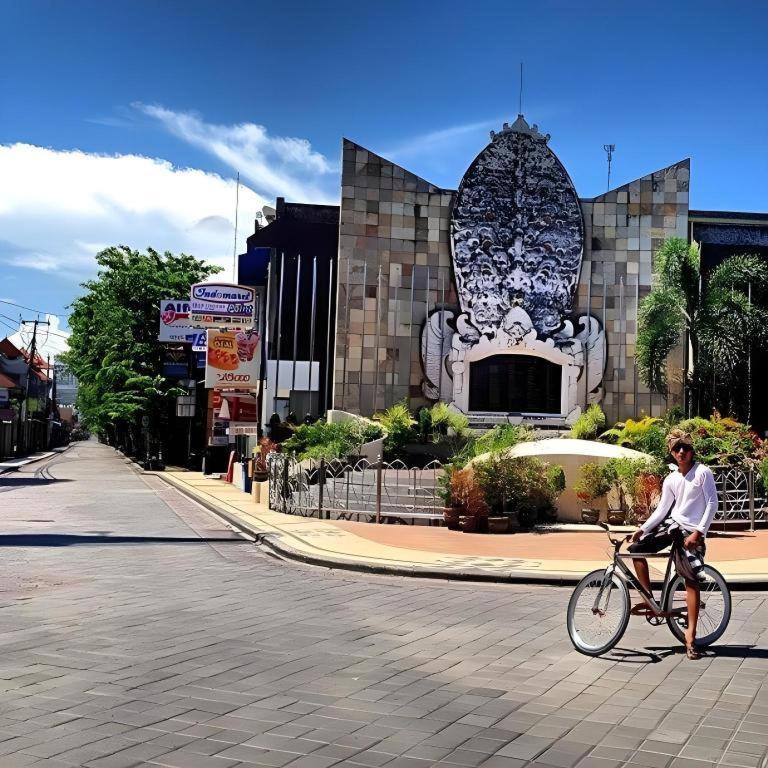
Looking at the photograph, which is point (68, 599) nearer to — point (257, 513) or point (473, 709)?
point (473, 709)

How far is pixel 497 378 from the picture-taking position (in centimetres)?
3519

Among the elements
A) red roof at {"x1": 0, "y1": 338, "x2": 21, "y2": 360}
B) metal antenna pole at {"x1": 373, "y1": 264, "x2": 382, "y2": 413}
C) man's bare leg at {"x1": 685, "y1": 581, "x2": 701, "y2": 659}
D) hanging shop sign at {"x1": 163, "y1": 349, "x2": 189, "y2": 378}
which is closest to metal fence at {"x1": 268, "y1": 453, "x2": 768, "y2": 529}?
man's bare leg at {"x1": 685, "y1": 581, "x2": 701, "y2": 659}

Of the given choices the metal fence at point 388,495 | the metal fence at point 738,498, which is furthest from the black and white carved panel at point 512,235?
the metal fence at point 738,498

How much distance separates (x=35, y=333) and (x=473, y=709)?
264ft

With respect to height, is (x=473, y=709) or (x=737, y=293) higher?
(x=737, y=293)

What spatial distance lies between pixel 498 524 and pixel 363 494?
3.68 metres

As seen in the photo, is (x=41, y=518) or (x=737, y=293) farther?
(x=737, y=293)

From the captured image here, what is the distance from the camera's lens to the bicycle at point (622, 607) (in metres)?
7.80

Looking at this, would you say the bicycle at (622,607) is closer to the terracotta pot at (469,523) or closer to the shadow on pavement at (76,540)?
the terracotta pot at (469,523)

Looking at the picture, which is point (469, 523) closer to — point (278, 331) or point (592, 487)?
point (592, 487)

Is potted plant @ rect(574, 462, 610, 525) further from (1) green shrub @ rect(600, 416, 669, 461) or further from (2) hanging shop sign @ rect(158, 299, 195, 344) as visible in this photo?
(2) hanging shop sign @ rect(158, 299, 195, 344)

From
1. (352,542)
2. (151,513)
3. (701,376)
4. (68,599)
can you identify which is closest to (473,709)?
(68,599)

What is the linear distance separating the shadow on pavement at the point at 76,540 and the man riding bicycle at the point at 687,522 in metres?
10.2

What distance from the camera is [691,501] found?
8000 millimetres
